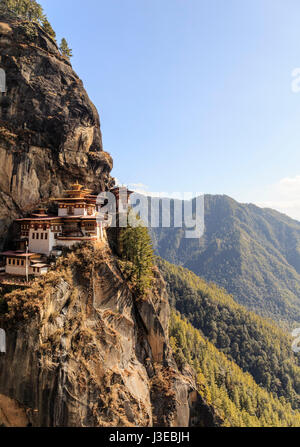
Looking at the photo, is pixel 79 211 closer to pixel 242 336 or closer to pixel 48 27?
pixel 48 27

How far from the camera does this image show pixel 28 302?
760 inches

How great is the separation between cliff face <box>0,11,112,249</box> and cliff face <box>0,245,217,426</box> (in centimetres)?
1239

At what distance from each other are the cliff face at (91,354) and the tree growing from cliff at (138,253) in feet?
6.58

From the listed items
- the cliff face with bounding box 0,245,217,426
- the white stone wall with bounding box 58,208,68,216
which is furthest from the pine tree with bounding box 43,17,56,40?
the cliff face with bounding box 0,245,217,426

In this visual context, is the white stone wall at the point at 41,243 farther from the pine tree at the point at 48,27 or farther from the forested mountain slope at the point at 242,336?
the forested mountain slope at the point at 242,336

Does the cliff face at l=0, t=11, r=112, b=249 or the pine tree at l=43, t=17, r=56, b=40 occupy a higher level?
the pine tree at l=43, t=17, r=56, b=40

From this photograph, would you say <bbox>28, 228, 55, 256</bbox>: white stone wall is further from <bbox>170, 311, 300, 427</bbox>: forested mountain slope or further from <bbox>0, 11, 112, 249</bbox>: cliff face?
<bbox>170, 311, 300, 427</bbox>: forested mountain slope

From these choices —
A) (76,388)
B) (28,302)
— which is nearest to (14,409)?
(76,388)

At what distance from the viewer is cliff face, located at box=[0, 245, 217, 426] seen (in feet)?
60.7

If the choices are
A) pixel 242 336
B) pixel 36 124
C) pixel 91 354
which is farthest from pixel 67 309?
pixel 242 336

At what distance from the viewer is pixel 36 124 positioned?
32.5 meters

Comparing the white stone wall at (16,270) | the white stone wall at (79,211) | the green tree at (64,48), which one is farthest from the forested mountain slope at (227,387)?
the green tree at (64,48)

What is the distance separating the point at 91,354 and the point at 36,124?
103 ft

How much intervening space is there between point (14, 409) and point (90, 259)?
14.3 meters
